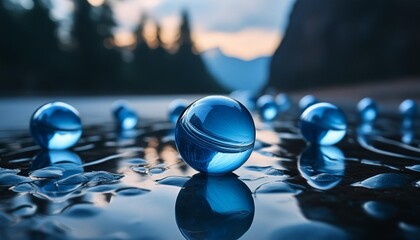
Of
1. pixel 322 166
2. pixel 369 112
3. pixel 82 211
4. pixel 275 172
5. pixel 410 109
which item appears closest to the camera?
pixel 82 211

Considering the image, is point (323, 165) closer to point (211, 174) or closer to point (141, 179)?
point (211, 174)

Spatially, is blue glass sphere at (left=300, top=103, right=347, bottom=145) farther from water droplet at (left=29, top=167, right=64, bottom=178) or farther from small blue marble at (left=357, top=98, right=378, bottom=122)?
small blue marble at (left=357, top=98, right=378, bottom=122)

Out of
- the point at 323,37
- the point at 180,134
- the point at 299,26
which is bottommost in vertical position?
the point at 180,134

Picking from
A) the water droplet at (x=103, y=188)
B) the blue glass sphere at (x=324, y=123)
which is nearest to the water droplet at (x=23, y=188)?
the water droplet at (x=103, y=188)

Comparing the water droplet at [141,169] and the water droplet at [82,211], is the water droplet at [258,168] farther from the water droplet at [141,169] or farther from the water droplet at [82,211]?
the water droplet at [82,211]

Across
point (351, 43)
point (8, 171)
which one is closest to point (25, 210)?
point (8, 171)

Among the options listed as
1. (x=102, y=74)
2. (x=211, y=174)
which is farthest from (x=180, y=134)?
(x=102, y=74)

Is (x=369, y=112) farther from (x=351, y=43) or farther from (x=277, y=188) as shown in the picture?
(x=351, y=43)

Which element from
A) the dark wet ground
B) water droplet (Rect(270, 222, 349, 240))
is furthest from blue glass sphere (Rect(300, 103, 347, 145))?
water droplet (Rect(270, 222, 349, 240))
